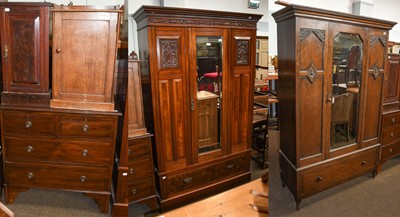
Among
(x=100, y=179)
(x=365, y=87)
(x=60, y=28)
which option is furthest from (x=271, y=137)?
(x=365, y=87)

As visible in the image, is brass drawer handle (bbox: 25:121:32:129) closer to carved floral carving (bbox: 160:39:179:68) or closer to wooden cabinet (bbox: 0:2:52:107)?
wooden cabinet (bbox: 0:2:52:107)

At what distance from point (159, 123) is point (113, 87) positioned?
21 centimetres

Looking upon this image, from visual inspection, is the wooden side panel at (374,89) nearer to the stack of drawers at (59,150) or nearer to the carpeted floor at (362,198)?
the carpeted floor at (362,198)

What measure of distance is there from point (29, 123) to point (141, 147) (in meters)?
0.35

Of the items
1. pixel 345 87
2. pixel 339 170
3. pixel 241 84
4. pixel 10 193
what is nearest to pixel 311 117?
pixel 345 87

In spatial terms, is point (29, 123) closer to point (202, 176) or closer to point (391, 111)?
point (202, 176)

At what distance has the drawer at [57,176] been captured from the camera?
2.16ft

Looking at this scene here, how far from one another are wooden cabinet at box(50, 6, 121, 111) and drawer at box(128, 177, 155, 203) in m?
0.24

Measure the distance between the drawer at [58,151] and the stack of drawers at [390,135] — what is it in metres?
1.27

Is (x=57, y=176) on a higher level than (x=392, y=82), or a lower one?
lower

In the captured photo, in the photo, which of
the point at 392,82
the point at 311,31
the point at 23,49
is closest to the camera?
the point at 23,49

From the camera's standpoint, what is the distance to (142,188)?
615 mm

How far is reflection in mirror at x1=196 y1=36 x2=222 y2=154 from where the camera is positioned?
504 millimetres

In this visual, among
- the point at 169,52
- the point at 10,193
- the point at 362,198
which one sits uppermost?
the point at 169,52
